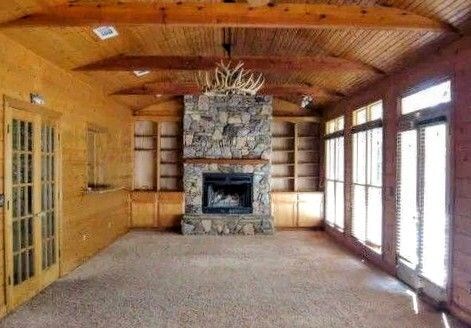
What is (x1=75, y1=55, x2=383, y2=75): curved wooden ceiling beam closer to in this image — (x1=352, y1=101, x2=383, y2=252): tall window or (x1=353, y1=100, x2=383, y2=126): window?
(x1=353, y1=100, x2=383, y2=126): window

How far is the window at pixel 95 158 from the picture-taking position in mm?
7266

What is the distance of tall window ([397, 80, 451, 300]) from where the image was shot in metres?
4.67

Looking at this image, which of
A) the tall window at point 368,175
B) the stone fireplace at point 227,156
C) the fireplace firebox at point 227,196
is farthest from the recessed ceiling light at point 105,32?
the fireplace firebox at point 227,196

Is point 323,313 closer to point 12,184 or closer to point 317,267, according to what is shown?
point 317,267

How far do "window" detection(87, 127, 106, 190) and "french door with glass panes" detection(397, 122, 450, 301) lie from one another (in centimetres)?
478

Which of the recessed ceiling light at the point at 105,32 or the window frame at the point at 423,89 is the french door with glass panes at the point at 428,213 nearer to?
the window frame at the point at 423,89

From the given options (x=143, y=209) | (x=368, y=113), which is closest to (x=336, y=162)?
(x=368, y=113)

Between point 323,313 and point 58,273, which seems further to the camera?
point 58,273

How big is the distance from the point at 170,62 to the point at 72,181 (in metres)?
2.19

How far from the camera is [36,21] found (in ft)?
13.0

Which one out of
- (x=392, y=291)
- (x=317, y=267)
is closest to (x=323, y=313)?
(x=392, y=291)

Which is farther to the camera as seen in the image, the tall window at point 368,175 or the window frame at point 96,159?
the window frame at point 96,159

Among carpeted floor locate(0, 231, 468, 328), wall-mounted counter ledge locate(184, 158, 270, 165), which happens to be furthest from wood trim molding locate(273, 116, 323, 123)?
carpeted floor locate(0, 231, 468, 328)

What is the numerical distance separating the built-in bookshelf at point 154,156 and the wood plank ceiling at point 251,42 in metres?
2.56
